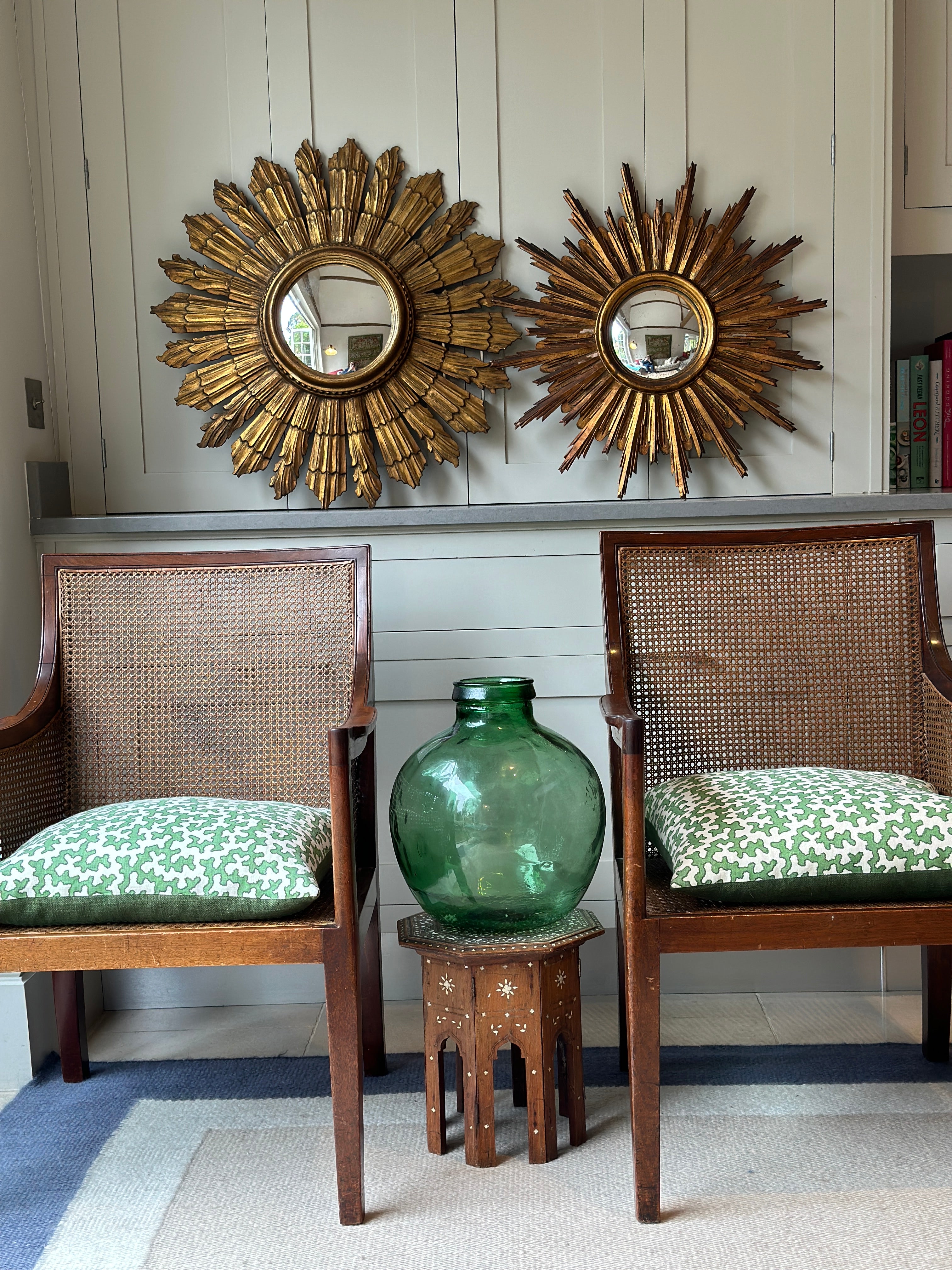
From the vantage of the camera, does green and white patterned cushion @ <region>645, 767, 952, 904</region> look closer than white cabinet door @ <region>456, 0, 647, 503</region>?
Yes

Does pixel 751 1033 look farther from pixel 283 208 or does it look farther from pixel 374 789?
pixel 283 208

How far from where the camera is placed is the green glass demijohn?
4.99 feet

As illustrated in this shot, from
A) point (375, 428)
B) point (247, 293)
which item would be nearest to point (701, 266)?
point (375, 428)

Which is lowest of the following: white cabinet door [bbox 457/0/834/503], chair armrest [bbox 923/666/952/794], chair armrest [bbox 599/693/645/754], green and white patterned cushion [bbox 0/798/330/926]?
green and white patterned cushion [bbox 0/798/330/926]

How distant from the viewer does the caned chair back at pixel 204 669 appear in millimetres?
1851

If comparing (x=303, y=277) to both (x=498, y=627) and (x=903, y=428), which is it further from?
(x=903, y=428)

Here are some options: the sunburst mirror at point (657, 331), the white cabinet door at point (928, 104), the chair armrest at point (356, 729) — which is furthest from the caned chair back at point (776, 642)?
the white cabinet door at point (928, 104)

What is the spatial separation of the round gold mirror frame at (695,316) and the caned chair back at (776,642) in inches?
18.0

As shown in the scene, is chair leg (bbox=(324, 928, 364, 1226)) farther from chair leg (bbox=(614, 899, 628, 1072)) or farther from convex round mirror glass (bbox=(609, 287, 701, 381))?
convex round mirror glass (bbox=(609, 287, 701, 381))

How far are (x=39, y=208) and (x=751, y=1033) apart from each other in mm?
2192

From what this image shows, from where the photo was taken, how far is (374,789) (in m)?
1.81

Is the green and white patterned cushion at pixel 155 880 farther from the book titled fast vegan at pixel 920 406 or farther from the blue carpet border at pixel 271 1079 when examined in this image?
the book titled fast vegan at pixel 920 406

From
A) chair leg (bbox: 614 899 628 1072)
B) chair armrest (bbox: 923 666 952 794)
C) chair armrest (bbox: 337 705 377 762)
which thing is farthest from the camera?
chair leg (bbox: 614 899 628 1072)

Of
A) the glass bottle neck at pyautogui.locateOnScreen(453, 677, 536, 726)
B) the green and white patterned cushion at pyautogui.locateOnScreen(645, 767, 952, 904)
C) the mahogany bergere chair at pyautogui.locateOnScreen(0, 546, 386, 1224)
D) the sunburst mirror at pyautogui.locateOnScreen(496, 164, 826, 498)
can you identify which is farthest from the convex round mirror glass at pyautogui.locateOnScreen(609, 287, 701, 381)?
the green and white patterned cushion at pyautogui.locateOnScreen(645, 767, 952, 904)
